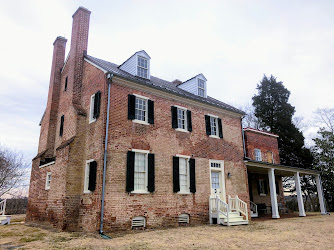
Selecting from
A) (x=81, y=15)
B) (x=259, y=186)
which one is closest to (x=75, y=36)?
(x=81, y=15)

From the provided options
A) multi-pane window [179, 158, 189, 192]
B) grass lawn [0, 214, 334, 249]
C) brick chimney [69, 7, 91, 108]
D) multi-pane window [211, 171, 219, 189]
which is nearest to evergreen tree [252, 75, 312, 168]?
multi-pane window [211, 171, 219, 189]

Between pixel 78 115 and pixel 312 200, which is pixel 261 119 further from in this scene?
pixel 78 115

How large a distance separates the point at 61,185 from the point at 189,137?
675 centimetres

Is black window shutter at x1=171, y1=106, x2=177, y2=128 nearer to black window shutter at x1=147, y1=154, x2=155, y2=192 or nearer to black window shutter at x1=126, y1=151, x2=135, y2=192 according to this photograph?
black window shutter at x1=147, y1=154, x2=155, y2=192

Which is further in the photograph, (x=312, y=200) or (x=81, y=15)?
(x=312, y=200)

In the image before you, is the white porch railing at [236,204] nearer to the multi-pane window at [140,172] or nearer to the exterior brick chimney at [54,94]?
the multi-pane window at [140,172]

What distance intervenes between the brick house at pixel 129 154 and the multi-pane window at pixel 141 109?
51 millimetres

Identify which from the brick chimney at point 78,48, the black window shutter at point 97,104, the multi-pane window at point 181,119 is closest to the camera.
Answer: the black window shutter at point 97,104

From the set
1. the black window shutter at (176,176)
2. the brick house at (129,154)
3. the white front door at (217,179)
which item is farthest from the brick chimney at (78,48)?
the white front door at (217,179)

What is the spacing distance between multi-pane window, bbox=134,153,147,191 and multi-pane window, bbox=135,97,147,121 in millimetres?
1796

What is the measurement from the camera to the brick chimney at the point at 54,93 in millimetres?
15911

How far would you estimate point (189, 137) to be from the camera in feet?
46.2

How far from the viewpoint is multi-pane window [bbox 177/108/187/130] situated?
46.1 feet

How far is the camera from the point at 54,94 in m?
16.7
